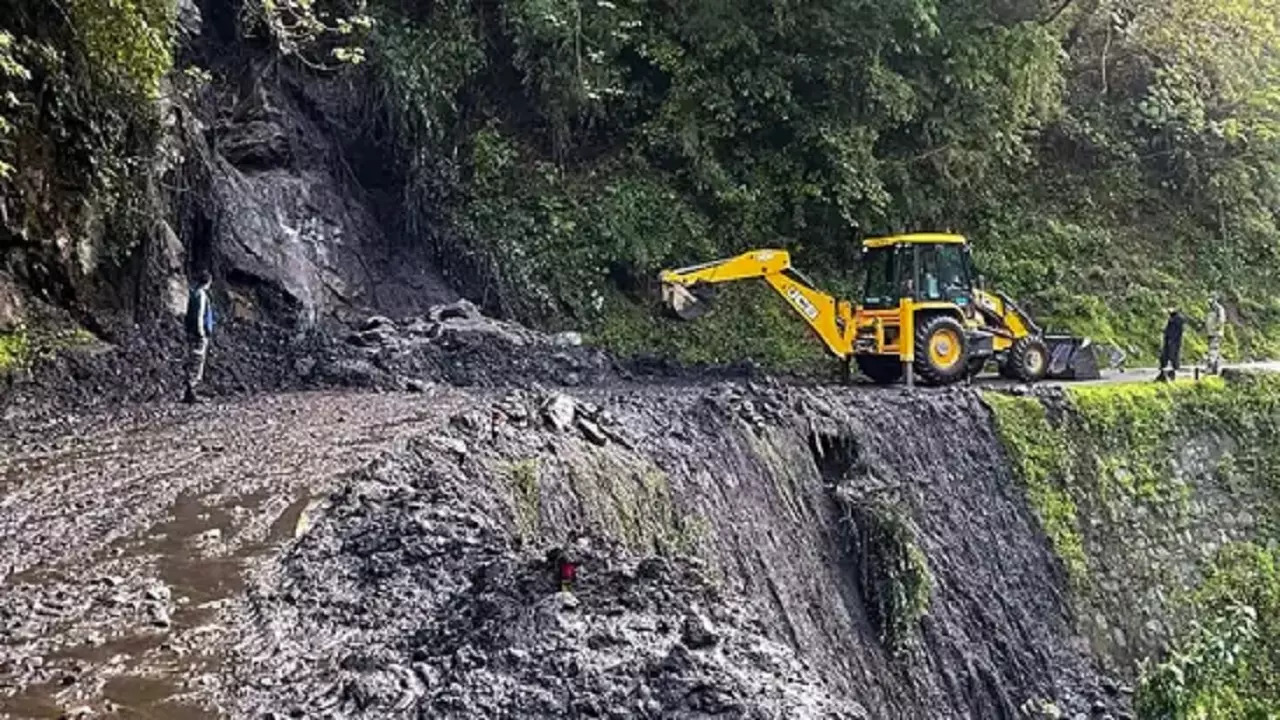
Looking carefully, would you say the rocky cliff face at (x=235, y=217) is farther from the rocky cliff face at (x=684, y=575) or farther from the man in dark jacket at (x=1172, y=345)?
the man in dark jacket at (x=1172, y=345)

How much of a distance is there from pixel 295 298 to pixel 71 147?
3.80 meters

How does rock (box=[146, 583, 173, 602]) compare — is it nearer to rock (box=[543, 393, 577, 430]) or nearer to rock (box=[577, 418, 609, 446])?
rock (box=[543, 393, 577, 430])

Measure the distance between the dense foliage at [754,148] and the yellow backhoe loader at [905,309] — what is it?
3.40m

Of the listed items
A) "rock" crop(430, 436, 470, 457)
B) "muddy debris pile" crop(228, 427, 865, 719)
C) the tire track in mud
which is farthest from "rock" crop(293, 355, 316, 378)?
"muddy debris pile" crop(228, 427, 865, 719)

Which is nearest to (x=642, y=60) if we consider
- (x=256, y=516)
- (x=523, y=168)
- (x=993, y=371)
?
(x=523, y=168)

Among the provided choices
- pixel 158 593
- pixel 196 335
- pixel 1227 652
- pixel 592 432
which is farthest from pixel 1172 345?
pixel 158 593

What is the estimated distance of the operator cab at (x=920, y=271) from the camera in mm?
14898

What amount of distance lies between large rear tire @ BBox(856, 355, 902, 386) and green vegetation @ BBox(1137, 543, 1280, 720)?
15.6 ft

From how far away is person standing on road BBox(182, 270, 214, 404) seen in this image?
11016mm

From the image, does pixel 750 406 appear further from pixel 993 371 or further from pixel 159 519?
pixel 993 371

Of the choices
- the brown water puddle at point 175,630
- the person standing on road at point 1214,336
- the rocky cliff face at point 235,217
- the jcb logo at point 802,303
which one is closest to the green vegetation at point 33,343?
the rocky cliff face at point 235,217

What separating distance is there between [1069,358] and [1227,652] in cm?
948

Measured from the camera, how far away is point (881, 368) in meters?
15.7

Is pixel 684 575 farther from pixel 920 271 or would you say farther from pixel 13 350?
pixel 920 271
